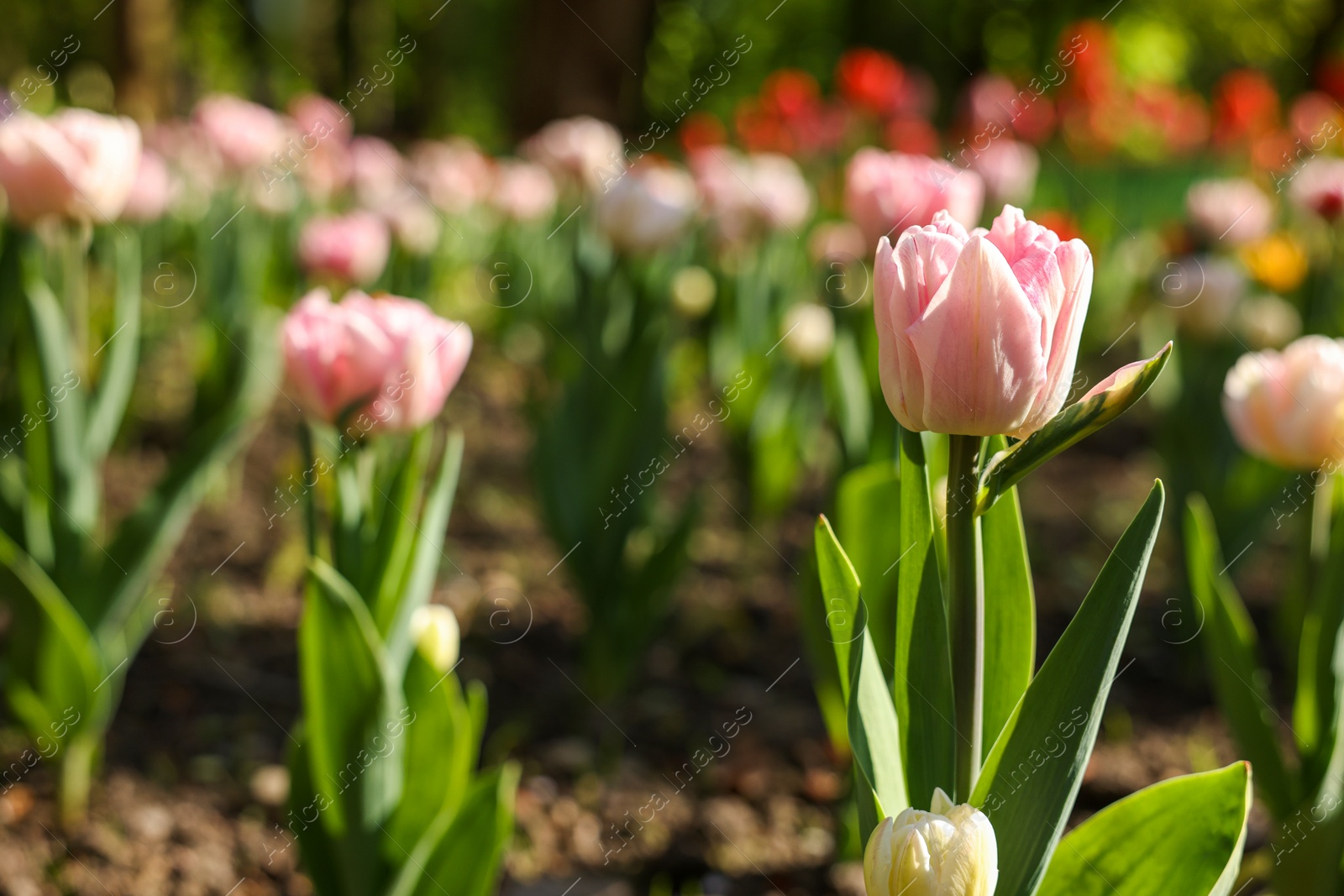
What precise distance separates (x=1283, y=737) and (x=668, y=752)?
1.10 m

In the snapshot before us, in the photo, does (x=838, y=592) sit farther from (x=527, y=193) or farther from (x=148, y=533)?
(x=527, y=193)

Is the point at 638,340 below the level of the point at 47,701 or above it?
below

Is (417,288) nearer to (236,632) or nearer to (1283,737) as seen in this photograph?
(236,632)

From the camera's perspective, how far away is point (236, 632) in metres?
2.18

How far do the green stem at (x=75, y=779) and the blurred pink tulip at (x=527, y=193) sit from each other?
284 centimetres

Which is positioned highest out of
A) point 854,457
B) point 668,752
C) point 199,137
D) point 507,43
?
point 199,137

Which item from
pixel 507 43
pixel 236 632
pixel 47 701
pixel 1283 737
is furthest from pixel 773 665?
pixel 507 43

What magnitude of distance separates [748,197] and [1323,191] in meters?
1.36

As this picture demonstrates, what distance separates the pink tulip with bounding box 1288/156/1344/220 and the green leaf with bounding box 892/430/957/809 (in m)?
2.10

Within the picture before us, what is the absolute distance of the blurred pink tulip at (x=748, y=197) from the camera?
3.04 meters

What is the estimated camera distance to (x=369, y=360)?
117 centimetres

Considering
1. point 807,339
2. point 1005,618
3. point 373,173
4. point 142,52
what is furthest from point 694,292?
point 142,52

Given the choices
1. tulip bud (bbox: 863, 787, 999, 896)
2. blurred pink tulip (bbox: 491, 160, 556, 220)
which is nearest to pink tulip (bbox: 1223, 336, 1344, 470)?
tulip bud (bbox: 863, 787, 999, 896)

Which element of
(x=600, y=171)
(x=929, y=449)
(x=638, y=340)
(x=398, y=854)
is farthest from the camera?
(x=600, y=171)
